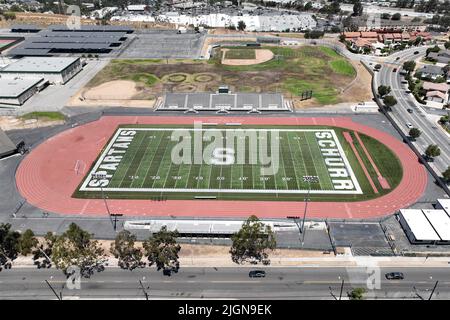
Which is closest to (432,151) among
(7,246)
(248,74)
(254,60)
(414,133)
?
(414,133)

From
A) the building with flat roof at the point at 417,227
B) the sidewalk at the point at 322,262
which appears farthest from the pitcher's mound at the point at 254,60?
the sidewalk at the point at 322,262

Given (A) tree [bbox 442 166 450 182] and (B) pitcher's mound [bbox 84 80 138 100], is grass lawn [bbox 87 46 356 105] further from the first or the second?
(A) tree [bbox 442 166 450 182]

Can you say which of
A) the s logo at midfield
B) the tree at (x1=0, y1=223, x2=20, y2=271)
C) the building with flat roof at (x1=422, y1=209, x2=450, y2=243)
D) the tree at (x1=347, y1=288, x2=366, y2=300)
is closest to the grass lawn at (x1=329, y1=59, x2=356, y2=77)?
the s logo at midfield

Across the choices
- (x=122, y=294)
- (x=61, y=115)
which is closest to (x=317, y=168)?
(x=122, y=294)

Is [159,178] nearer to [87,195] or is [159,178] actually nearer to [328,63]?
[87,195]

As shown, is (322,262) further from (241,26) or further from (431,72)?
(241,26)

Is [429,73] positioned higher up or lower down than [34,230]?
higher up
